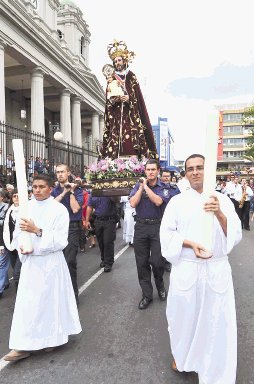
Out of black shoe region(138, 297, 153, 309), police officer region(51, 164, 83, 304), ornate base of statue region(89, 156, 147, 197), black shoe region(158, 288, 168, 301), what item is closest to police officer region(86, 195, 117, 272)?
ornate base of statue region(89, 156, 147, 197)

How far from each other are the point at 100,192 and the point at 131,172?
60 centimetres

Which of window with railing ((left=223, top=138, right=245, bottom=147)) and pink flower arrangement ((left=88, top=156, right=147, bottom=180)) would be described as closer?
pink flower arrangement ((left=88, top=156, right=147, bottom=180))

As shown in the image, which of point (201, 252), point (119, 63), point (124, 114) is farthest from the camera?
point (124, 114)

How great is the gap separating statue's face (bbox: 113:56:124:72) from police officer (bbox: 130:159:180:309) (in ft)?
7.09

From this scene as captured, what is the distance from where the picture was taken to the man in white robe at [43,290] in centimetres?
352

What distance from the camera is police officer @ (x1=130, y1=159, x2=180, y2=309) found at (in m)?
5.01

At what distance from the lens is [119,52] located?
6.10 meters

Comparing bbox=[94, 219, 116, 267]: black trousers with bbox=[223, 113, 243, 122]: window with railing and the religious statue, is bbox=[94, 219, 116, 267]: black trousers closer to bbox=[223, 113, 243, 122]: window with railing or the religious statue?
the religious statue

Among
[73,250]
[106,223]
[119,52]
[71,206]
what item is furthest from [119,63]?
[73,250]

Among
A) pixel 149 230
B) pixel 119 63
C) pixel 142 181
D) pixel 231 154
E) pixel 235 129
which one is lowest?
pixel 149 230

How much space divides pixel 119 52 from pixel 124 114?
3.49 ft

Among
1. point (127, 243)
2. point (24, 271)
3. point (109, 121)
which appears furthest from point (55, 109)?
point (24, 271)

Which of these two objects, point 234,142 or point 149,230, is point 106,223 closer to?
point 149,230

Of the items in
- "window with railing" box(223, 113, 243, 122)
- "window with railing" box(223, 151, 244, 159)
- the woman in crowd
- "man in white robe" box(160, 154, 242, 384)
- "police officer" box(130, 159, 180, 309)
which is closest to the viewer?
"man in white robe" box(160, 154, 242, 384)
